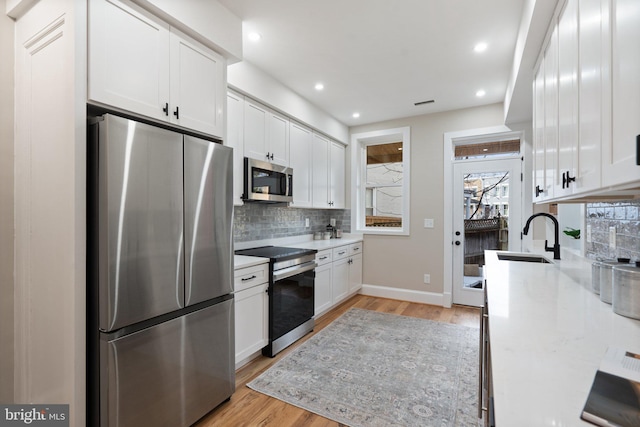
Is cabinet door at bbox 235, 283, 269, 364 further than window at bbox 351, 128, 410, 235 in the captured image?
No

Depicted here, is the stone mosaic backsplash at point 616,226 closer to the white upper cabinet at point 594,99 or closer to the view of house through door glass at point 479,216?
the white upper cabinet at point 594,99

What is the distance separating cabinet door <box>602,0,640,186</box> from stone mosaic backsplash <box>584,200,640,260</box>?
0.97 m

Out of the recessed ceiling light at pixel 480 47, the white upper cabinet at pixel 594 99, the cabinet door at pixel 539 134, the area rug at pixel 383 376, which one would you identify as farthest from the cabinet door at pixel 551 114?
the area rug at pixel 383 376

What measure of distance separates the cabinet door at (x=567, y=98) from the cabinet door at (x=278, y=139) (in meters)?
2.39

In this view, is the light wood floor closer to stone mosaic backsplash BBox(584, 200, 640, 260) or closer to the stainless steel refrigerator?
the stainless steel refrigerator

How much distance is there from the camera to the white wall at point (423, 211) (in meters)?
4.17

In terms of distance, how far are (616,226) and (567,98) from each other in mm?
897

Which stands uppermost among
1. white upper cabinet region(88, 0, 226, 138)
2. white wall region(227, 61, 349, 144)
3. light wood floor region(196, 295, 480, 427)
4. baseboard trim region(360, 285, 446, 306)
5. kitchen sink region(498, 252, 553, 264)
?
white wall region(227, 61, 349, 144)

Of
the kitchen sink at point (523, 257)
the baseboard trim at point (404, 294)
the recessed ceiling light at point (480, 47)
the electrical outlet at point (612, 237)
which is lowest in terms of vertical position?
the baseboard trim at point (404, 294)

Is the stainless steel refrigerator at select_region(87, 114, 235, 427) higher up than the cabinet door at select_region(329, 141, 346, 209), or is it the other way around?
the cabinet door at select_region(329, 141, 346, 209)

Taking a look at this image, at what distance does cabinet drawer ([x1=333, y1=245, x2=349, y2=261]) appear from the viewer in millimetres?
3896

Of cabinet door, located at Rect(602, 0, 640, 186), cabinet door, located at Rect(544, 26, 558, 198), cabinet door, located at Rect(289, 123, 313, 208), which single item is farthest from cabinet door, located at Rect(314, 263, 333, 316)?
cabinet door, located at Rect(602, 0, 640, 186)

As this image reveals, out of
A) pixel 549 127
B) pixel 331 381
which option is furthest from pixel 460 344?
pixel 549 127

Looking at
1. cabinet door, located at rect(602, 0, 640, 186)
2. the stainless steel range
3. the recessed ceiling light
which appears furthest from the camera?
the stainless steel range
